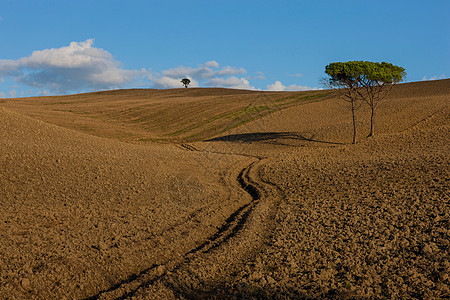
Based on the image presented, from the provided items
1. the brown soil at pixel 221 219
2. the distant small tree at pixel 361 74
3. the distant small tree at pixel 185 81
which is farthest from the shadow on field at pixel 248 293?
the distant small tree at pixel 185 81

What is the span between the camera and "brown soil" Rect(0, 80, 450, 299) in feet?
26.8

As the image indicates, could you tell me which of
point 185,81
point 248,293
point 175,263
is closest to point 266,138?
point 175,263

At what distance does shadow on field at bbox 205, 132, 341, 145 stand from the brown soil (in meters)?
4.42

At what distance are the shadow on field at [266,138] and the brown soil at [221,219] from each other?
4.42m

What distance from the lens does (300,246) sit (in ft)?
32.3

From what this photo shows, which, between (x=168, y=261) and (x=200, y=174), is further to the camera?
(x=200, y=174)

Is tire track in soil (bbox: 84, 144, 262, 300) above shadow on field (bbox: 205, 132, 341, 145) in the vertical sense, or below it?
below

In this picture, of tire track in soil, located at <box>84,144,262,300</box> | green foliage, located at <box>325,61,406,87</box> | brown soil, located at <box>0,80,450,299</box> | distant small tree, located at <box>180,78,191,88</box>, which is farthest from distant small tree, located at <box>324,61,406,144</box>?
distant small tree, located at <box>180,78,191,88</box>

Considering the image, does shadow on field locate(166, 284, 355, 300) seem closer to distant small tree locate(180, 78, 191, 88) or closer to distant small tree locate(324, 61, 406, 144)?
distant small tree locate(324, 61, 406, 144)

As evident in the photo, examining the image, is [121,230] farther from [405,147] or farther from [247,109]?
[247,109]

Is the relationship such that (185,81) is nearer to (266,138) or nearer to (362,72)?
(266,138)

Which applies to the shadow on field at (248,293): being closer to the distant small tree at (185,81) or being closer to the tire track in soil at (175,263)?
the tire track in soil at (175,263)

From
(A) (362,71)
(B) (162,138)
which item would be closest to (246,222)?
(A) (362,71)

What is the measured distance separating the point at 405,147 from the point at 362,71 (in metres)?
8.94
